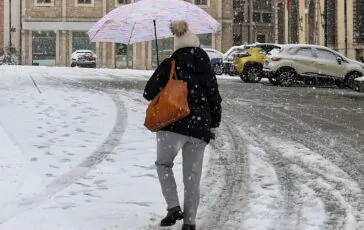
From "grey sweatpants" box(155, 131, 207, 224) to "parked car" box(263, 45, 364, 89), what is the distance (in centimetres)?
1724

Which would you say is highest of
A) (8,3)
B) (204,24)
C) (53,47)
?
(8,3)

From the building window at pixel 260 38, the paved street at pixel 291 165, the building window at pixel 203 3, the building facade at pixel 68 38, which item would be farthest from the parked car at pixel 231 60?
the building window at pixel 260 38

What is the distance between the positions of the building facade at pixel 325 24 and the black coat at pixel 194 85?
88.9 ft

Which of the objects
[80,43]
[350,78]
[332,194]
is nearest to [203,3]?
[80,43]

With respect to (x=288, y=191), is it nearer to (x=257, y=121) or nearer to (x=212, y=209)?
(x=212, y=209)

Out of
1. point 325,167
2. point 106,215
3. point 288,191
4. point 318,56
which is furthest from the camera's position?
point 318,56

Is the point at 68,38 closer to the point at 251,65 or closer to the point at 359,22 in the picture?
the point at 359,22

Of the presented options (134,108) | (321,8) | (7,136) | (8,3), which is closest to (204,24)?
(7,136)

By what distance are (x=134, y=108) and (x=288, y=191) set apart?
7363 mm

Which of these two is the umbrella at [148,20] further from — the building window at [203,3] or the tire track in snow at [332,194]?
the building window at [203,3]

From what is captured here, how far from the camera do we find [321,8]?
36.8 meters

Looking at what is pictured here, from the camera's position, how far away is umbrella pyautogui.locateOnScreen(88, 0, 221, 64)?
6.51 metres

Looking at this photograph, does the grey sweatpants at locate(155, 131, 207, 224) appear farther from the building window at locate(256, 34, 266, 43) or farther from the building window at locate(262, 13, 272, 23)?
the building window at locate(262, 13, 272, 23)

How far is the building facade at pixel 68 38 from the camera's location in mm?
47125
